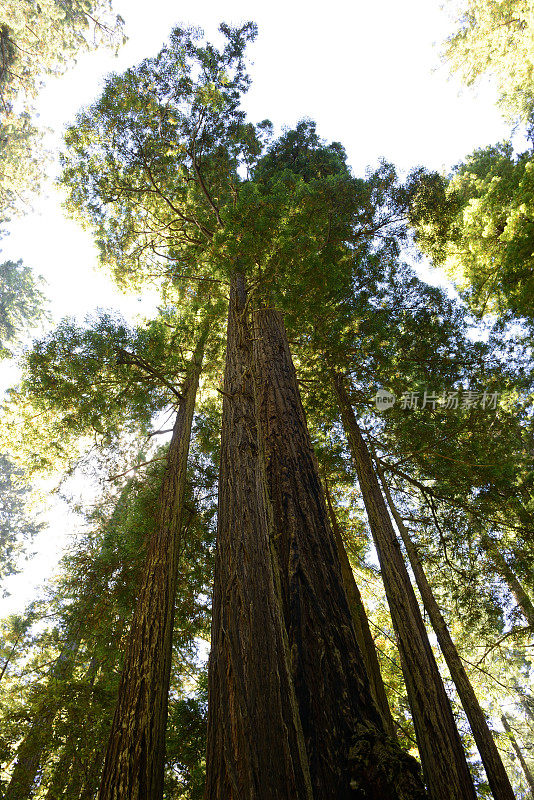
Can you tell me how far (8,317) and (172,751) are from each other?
3222cm

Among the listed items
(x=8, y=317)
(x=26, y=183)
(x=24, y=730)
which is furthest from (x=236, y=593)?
(x=8, y=317)

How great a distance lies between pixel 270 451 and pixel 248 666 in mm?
1719

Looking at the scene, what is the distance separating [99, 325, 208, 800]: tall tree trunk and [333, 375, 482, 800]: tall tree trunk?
9.89ft

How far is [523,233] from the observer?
6.37 metres

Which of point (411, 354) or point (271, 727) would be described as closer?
point (271, 727)

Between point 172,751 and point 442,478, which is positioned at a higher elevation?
point 442,478

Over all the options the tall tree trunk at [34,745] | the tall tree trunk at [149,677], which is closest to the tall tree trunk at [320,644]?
the tall tree trunk at [149,677]

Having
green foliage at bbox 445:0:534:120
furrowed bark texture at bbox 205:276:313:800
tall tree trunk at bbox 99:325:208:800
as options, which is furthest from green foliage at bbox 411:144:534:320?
tall tree trunk at bbox 99:325:208:800

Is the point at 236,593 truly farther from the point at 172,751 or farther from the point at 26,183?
the point at 26,183

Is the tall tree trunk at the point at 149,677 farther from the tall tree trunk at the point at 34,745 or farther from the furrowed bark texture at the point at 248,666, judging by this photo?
the furrowed bark texture at the point at 248,666

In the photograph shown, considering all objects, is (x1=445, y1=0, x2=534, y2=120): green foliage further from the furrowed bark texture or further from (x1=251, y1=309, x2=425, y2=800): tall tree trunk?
the furrowed bark texture

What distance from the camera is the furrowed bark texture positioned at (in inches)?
65.2

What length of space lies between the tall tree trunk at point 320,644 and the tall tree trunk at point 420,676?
3.41 metres

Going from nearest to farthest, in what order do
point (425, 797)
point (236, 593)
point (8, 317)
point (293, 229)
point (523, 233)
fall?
point (425, 797), point (236, 593), point (293, 229), point (523, 233), point (8, 317)
